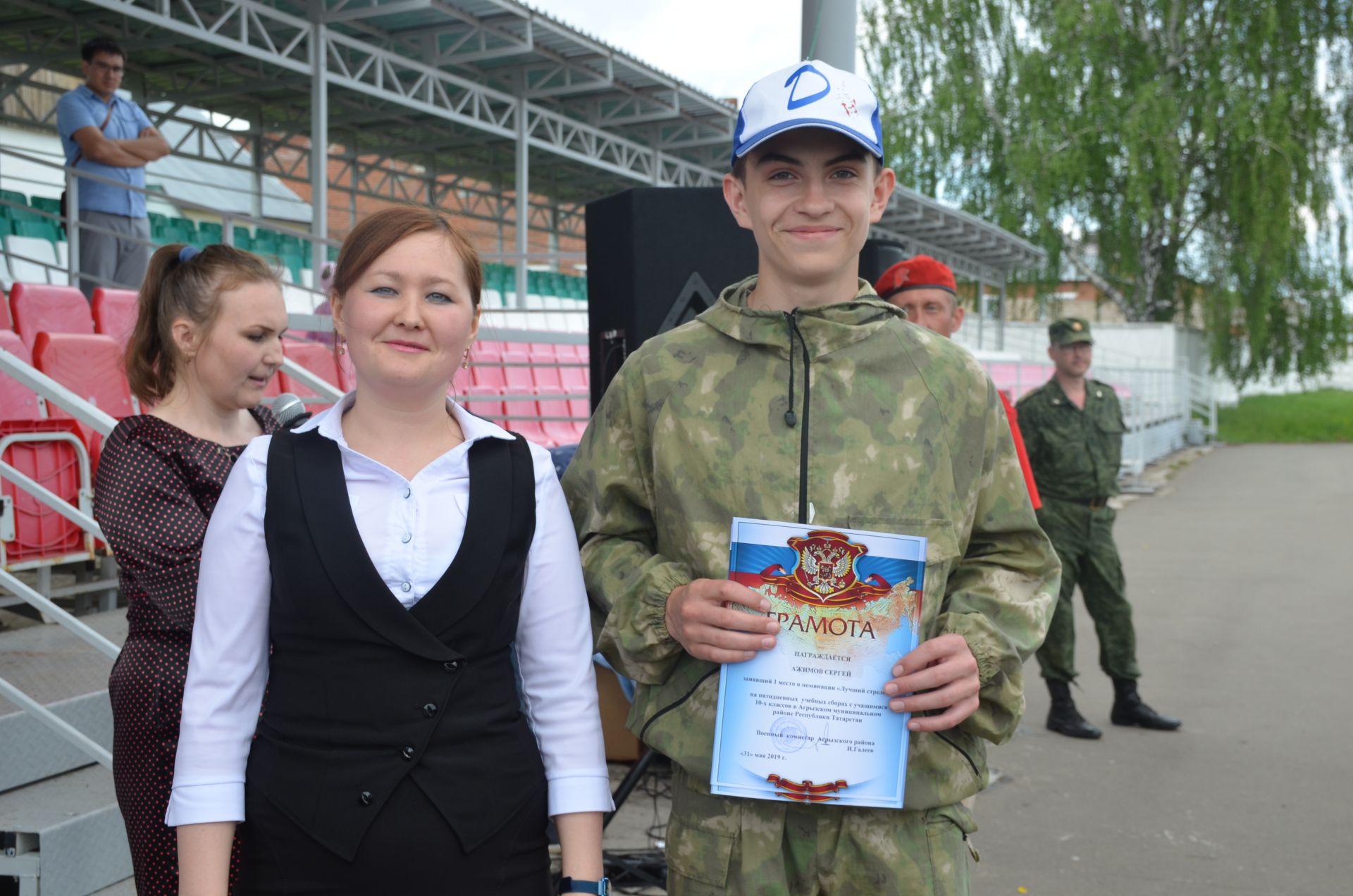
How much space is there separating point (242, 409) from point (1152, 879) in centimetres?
341

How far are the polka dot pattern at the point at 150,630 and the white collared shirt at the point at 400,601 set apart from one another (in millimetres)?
475

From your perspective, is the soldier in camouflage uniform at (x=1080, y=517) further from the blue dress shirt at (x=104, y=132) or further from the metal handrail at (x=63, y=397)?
the blue dress shirt at (x=104, y=132)

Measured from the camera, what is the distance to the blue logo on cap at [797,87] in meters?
1.76

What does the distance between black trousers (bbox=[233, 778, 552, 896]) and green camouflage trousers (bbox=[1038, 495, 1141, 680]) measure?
4914 mm

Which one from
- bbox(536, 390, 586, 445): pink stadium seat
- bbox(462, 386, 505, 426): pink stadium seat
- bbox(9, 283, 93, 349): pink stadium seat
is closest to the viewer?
bbox(9, 283, 93, 349): pink stadium seat

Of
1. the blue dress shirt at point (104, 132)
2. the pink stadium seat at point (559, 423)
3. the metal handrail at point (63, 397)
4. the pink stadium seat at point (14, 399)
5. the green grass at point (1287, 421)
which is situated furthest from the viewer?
the green grass at point (1287, 421)

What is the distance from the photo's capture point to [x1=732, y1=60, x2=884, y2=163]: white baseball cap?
69.0 inches

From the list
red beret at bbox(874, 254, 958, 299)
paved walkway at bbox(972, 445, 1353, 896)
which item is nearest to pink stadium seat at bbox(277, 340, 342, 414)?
red beret at bbox(874, 254, 958, 299)

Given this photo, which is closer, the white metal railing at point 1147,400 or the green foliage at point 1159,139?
the white metal railing at point 1147,400

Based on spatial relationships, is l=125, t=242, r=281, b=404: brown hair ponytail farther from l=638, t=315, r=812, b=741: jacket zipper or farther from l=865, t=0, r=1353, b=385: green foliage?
l=865, t=0, r=1353, b=385: green foliage

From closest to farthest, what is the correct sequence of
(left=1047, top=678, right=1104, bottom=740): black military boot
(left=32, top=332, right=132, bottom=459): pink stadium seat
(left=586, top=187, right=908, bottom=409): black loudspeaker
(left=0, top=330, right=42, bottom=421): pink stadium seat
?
(left=586, top=187, right=908, bottom=409): black loudspeaker, (left=0, top=330, right=42, bottom=421): pink stadium seat, (left=32, top=332, right=132, bottom=459): pink stadium seat, (left=1047, top=678, right=1104, bottom=740): black military boot

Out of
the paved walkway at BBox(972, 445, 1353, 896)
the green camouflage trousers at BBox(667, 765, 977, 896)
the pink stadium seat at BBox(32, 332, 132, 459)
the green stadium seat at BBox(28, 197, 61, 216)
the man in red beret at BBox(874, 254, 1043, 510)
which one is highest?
the green stadium seat at BBox(28, 197, 61, 216)

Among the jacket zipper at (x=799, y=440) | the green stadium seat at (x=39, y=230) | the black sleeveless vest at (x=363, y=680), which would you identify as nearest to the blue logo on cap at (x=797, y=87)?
the jacket zipper at (x=799, y=440)

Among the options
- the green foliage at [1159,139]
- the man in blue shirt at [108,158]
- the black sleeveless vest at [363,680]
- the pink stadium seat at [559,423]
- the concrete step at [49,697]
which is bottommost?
the concrete step at [49,697]
